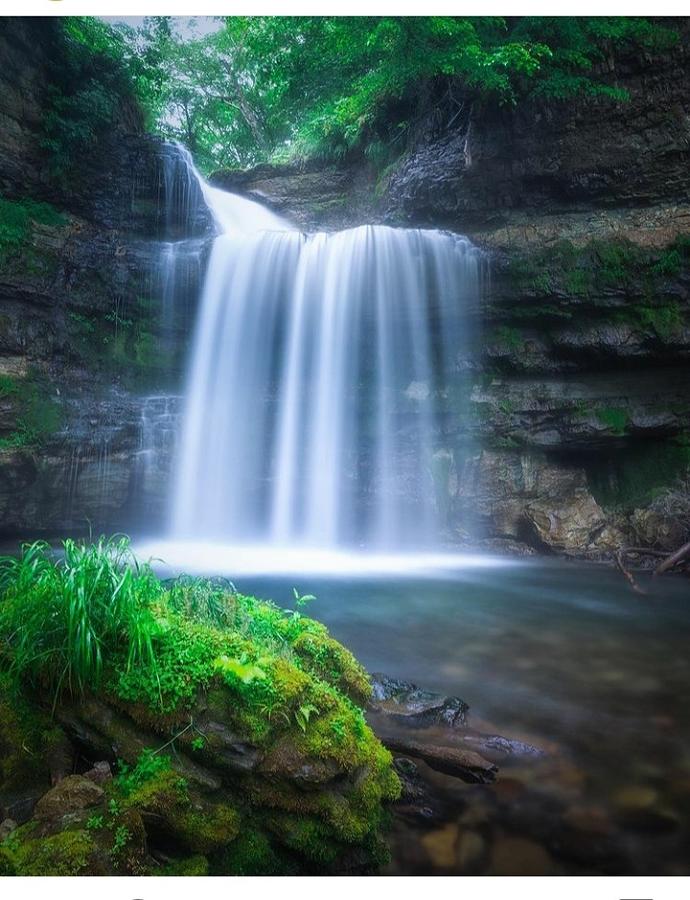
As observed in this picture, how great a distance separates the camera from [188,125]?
64.9 feet

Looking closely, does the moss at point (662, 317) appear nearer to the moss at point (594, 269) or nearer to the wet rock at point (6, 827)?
the moss at point (594, 269)

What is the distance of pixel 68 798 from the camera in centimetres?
204

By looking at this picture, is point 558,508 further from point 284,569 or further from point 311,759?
point 311,759

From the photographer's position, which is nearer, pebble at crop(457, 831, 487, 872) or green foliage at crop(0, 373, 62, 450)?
pebble at crop(457, 831, 487, 872)

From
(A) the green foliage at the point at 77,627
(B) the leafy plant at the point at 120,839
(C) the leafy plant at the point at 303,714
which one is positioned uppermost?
(A) the green foliage at the point at 77,627

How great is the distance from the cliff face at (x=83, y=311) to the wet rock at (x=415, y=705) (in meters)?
8.41

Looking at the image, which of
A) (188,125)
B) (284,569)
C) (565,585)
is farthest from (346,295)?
(188,125)

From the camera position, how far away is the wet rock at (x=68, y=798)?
2.00 meters

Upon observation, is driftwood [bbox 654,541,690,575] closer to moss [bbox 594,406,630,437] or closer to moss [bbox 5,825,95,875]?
moss [bbox 594,406,630,437]

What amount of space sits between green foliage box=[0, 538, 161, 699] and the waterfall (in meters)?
8.60

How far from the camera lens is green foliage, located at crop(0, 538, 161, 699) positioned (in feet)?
8.11

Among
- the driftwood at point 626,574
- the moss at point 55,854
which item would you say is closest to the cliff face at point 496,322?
the driftwood at point 626,574

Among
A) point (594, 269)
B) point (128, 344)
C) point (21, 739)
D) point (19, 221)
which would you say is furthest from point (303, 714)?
point (19, 221)

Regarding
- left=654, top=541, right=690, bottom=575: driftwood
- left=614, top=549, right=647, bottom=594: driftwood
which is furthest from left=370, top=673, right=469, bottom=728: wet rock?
left=654, top=541, right=690, bottom=575: driftwood
